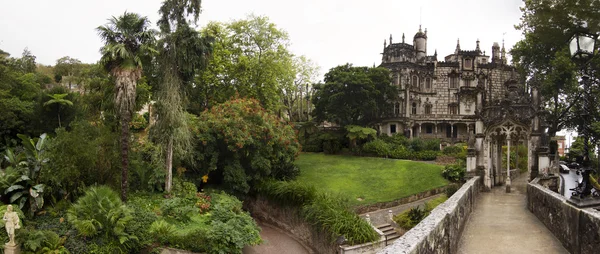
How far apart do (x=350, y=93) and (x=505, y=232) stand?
30.8m

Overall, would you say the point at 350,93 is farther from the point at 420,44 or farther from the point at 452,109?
the point at 420,44

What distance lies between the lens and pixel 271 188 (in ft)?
74.3

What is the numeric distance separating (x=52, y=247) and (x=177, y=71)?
9.86m

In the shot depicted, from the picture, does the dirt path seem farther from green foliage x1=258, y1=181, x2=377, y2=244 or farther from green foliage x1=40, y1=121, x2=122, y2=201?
green foliage x1=40, y1=121, x2=122, y2=201

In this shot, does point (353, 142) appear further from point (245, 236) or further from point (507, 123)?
point (245, 236)

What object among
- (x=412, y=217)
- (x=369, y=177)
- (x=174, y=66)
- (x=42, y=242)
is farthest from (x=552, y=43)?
(x=42, y=242)

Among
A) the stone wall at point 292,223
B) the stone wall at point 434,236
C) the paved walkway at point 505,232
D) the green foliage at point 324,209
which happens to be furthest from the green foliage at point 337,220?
the stone wall at point 434,236

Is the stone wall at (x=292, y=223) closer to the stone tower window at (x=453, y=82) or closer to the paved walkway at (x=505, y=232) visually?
the paved walkway at (x=505, y=232)

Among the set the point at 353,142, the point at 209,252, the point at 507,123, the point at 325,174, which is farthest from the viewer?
the point at 353,142

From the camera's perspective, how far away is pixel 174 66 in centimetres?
1909

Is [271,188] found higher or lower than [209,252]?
higher

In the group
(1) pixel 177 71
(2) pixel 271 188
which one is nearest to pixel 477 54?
(2) pixel 271 188

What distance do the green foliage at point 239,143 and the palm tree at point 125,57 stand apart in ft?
18.8

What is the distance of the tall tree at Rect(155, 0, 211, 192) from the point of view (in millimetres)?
18703
